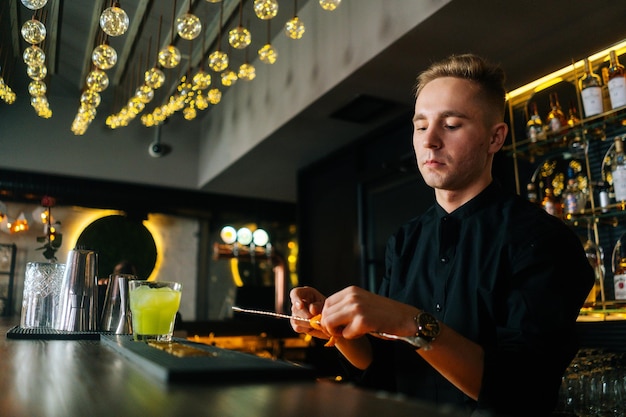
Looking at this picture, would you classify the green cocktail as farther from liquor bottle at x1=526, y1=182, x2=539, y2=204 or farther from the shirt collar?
liquor bottle at x1=526, y1=182, x2=539, y2=204

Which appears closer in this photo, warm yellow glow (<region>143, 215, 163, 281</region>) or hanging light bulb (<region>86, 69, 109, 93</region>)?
hanging light bulb (<region>86, 69, 109, 93</region>)

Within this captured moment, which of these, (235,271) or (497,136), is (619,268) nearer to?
(497,136)

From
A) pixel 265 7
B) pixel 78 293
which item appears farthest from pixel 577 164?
pixel 78 293

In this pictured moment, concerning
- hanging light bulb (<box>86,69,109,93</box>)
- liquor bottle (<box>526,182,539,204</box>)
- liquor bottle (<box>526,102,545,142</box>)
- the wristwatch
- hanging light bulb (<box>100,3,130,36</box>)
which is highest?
hanging light bulb (<box>86,69,109,93</box>)

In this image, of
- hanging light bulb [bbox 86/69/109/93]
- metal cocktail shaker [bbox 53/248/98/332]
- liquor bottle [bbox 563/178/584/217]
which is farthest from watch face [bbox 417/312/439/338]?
hanging light bulb [bbox 86/69/109/93]

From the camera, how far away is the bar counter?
467mm

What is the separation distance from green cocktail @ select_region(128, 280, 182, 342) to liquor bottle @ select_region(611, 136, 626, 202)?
2046mm

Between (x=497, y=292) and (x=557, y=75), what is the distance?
2113mm

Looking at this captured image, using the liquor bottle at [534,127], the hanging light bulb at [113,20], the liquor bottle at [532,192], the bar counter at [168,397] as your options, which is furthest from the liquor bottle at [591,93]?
the bar counter at [168,397]

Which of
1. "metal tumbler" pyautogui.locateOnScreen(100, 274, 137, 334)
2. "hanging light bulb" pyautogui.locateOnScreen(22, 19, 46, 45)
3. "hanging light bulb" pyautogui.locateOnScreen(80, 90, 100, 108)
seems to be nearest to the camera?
"metal tumbler" pyautogui.locateOnScreen(100, 274, 137, 334)

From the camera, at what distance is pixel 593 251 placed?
2527mm

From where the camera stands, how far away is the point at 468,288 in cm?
127

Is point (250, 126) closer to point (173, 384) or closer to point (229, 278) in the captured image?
point (229, 278)

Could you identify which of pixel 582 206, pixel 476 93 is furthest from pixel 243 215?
pixel 476 93
